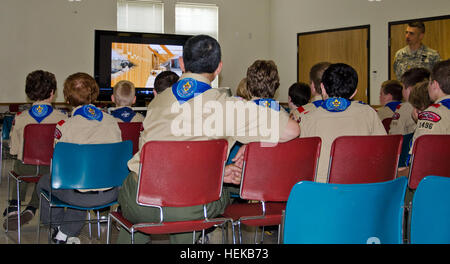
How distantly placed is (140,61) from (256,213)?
7366 mm

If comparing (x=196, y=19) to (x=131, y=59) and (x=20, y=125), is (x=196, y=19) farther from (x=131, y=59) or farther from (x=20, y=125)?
(x=20, y=125)

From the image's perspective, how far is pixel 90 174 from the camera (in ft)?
9.44

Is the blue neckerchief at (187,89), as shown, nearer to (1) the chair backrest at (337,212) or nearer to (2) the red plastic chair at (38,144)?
(1) the chair backrest at (337,212)

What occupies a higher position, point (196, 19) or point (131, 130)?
point (196, 19)

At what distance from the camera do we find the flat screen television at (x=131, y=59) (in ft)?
30.5

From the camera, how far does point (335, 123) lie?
110 inches

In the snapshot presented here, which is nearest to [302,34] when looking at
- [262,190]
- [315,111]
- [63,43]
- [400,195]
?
[63,43]

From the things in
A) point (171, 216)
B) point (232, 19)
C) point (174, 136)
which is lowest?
point (171, 216)

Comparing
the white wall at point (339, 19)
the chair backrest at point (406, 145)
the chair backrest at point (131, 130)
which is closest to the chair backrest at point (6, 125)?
the chair backrest at point (131, 130)

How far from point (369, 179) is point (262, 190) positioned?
568 millimetres

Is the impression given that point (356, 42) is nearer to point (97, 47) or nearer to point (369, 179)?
point (97, 47)

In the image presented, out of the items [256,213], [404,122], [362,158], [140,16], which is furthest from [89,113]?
[140,16]

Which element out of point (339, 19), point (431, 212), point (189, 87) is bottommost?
point (431, 212)
